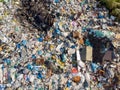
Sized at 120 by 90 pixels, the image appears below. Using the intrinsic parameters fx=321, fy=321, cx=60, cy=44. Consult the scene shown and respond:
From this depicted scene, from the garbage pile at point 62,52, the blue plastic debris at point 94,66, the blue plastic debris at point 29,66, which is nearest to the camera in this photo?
the garbage pile at point 62,52

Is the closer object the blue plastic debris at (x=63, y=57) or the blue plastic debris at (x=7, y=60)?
the blue plastic debris at (x=7, y=60)

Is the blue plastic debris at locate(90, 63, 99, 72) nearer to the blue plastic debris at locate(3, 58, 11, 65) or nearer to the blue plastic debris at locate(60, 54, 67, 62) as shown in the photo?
the blue plastic debris at locate(60, 54, 67, 62)

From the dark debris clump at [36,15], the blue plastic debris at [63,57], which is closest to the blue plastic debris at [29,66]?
the blue plastic debris at [63,57]

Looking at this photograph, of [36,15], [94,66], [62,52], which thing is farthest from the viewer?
[36,15]

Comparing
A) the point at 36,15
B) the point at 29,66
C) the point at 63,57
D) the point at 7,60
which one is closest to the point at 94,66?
the point at 63,57

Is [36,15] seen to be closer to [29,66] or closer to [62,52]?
[62,52]

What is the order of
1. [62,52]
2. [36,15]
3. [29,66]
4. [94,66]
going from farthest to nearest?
[36,15] < [62,52] < [94,66] < [29,66]

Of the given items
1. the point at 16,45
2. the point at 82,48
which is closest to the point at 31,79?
the point at 16,45

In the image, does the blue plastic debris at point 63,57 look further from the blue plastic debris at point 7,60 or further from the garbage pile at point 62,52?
the blue plastic debris at point 7,60

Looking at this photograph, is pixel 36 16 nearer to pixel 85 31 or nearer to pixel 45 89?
pixel 85 31
